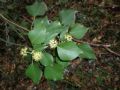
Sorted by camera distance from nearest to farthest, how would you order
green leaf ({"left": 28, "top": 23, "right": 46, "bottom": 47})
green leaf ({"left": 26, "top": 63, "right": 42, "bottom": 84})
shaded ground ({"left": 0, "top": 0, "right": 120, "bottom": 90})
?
green leaf ({"left": 28, "top": 23, "right": 46, "bottom": 47}) → green leaf ({"left": 26, "top": 63, "right": 42, "bottom": 84}) → shaded ground ({"left": 0, "top": 0, "right": 120, "bottom": 90})

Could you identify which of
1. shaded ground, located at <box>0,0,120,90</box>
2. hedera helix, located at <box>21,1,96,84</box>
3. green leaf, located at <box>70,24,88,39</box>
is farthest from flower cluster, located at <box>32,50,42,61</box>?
shaded ground, located at <box>0,0,120,90</box>

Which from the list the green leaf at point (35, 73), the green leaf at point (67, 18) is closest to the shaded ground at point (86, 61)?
the green leaf at point (67, 18)

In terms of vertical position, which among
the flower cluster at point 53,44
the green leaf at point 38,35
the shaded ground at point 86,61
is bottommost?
the shaded ground at point 86,61

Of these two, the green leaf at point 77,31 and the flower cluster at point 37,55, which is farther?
the green leaf at point 77,31

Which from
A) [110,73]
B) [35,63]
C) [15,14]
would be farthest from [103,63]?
[35,63]

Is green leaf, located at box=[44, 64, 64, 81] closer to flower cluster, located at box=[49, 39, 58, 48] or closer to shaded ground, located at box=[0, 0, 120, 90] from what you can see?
flower cluster, located at box=[49, 39, 58, 48]

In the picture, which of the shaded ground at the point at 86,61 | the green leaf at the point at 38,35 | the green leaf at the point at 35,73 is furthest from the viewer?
the shaded ground at the point at 86,61

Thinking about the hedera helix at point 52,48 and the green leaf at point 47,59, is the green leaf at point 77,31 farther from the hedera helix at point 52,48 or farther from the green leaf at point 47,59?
the green leaf at point 47,59

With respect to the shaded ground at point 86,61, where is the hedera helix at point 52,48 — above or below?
above
